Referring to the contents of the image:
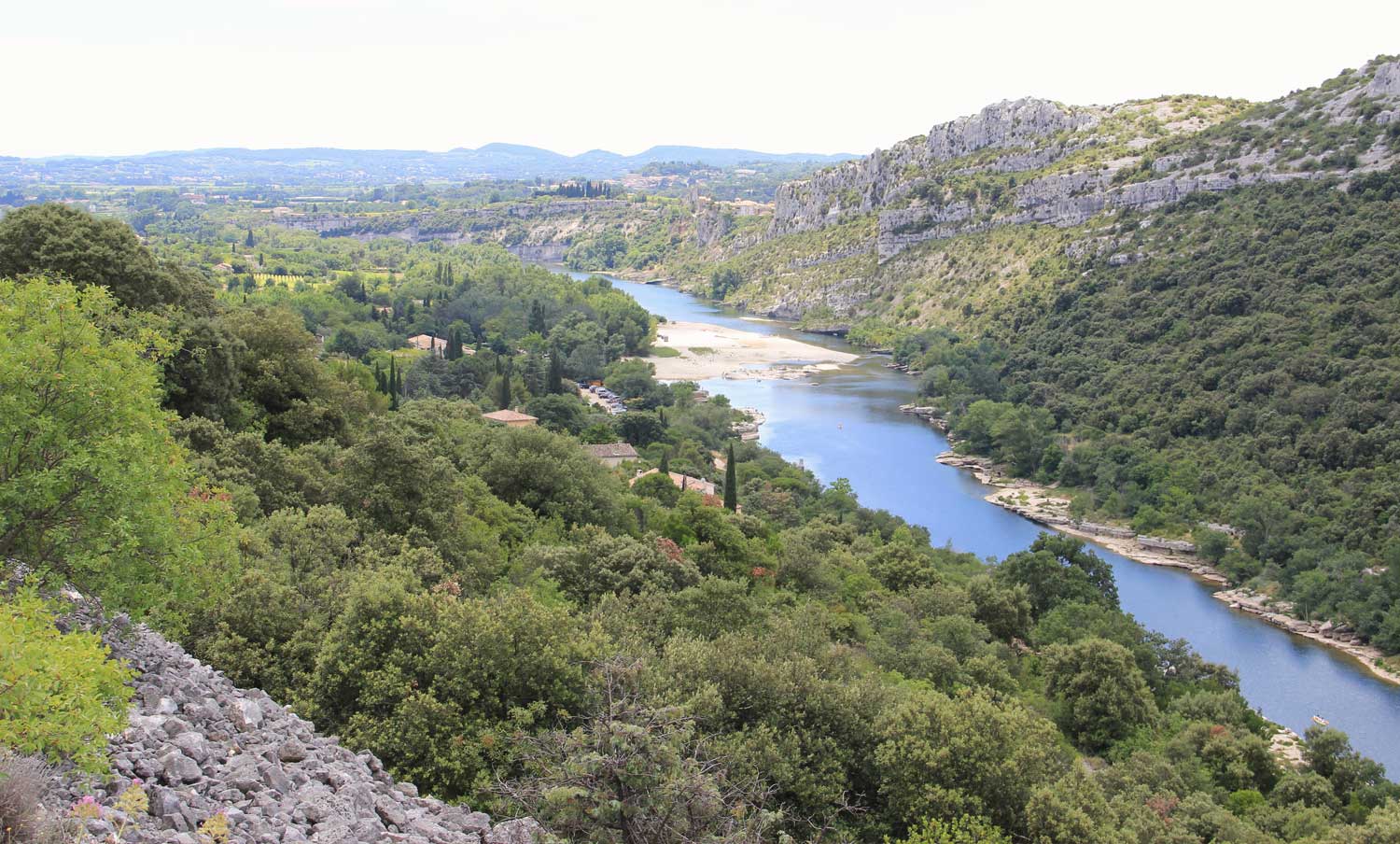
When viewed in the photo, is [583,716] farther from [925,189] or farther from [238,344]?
[925,189]

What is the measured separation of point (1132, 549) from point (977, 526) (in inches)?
300

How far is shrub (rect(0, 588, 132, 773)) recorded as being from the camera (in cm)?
624

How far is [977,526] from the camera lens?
51.5m

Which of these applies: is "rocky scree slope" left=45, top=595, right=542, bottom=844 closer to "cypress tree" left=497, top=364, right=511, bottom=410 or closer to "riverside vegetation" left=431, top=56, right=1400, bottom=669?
"riverside vegetation" left=431, top=56, right=1400, bottom=669

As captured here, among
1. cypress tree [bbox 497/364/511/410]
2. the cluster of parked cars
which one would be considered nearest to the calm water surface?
the cluster of parked cars

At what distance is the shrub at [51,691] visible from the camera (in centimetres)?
624

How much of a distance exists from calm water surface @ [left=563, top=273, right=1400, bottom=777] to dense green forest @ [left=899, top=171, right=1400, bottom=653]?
295cm

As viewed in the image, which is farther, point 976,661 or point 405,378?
point 405,378

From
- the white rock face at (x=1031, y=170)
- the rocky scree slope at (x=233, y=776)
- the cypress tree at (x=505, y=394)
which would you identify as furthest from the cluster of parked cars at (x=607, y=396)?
the rocky scree slope at (x=233, y=776)

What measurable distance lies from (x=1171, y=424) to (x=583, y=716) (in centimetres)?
5467

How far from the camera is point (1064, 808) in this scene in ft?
40.8

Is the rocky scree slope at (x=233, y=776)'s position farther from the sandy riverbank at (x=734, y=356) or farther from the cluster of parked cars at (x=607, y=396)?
the sandy riverbank at (x=734, y=356)

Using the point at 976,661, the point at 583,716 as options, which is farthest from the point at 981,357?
the point at 583,716

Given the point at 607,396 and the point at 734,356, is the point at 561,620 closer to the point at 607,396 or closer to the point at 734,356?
the point at 607,396
